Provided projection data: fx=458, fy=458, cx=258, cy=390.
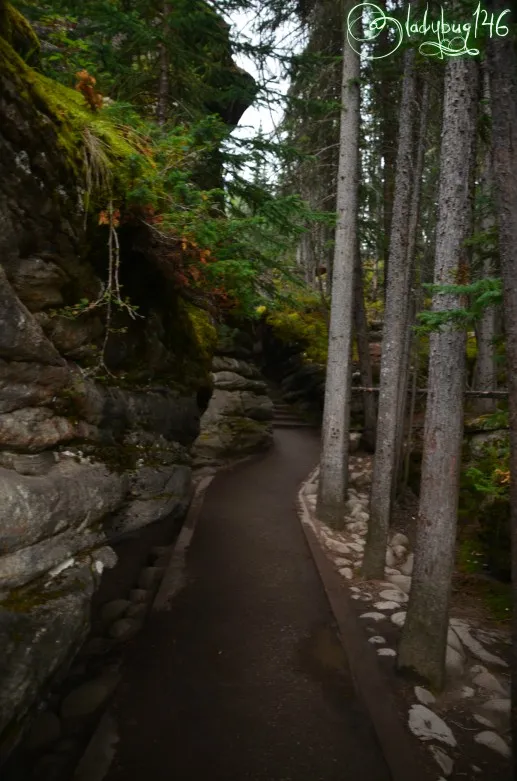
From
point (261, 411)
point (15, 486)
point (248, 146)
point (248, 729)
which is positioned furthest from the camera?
point (261, 411)

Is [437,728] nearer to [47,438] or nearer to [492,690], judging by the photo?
[492,690]

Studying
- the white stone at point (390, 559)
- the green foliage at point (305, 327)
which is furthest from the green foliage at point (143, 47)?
the green foliage at point (305, 327)

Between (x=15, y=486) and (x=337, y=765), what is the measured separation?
392cm

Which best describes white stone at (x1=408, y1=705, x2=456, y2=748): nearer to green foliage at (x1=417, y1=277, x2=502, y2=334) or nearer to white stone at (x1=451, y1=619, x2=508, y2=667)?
white stone at (x1=451, y1=619, x2=508, y2=667)

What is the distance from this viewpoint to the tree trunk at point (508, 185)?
3980 millimetres

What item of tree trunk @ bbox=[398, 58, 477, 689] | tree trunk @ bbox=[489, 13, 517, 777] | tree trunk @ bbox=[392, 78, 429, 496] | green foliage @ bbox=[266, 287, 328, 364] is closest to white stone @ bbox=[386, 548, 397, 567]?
tree trunk @ bbox=[392, 78, 429, 496]

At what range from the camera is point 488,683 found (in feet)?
17.8

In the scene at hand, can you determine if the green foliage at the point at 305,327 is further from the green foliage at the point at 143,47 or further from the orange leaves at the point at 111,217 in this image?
the orange leaves at the point at 111,217

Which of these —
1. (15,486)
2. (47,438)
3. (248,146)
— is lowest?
(15,486)

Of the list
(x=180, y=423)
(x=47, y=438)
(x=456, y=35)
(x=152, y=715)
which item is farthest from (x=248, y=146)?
(x=152, y=715)

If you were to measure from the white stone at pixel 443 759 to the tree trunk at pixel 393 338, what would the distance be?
12.4 feet

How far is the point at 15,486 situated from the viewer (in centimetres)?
401

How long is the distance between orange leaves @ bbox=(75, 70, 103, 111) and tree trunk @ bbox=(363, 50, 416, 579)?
17.6 feet

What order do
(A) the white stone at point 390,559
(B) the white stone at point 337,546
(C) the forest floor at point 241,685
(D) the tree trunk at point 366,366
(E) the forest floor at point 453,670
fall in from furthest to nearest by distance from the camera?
(D) the tree trunk at point 366,366, (B) the white stone at point 337,546, (A) the white stone at point 390,559, (E) the forest floor at point 453,670, (C) the forest floor at point 241,685
